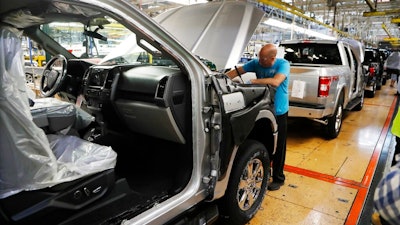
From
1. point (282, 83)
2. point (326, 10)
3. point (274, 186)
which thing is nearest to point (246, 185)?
point (274, 186)

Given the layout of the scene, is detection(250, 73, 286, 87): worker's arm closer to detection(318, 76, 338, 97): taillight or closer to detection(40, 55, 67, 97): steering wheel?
detection(318, 76, 338, 97): taillight

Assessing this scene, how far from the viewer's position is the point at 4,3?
1.33m

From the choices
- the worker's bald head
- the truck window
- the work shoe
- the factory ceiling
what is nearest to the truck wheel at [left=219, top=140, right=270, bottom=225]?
the work shoe

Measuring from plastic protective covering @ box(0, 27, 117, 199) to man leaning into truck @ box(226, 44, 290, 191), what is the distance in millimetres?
2180

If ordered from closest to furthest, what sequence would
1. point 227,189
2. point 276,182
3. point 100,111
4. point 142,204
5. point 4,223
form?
point 4,223 → point 142,204 → point 227,189 → point 100,111 → point 276,182

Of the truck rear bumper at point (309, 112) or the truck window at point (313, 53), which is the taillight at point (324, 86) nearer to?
the truck rear bumper at point (309, 112)

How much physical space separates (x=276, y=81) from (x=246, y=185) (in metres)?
1.12

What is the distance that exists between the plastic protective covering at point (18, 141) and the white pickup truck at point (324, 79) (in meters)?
4.00

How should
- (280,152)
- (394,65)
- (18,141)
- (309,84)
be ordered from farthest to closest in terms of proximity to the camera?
(394,65), (309,84), (280,152), (18,141)

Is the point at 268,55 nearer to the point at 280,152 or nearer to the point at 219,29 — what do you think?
the point at 219,29

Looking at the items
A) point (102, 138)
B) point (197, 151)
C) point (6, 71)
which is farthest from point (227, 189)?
point (6, 71)

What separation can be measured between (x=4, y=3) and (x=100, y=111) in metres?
1.62

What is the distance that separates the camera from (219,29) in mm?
2650

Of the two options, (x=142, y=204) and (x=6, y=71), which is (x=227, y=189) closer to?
(x=142, y=204)
